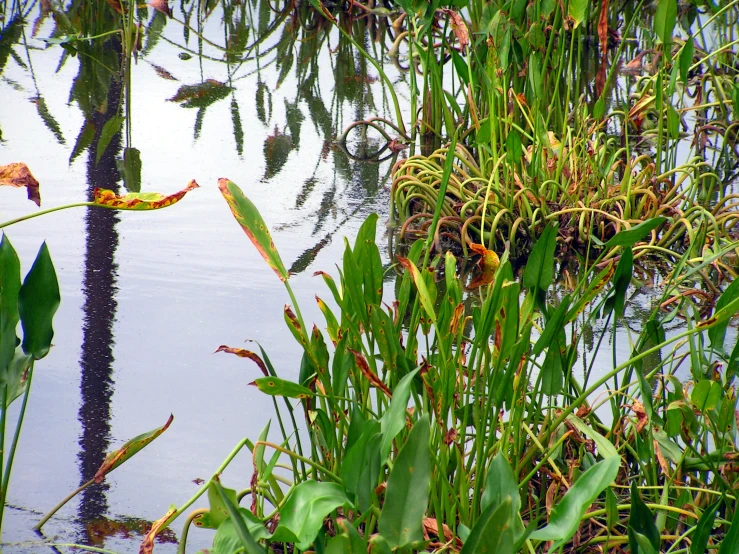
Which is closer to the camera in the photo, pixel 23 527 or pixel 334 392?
pixel 334 392

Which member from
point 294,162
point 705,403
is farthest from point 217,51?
point 705,403

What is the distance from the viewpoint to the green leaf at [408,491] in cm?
75

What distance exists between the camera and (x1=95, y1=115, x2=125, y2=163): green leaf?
3432mm

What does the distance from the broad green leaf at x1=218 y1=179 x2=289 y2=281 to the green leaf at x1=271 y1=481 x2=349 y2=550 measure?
0.35 metres

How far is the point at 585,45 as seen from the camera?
5203 millimetres

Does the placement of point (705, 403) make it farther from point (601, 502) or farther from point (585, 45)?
point (585, 45)

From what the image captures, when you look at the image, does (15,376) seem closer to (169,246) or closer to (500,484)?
(500,484)

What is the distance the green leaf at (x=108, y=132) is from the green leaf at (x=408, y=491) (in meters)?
2.81

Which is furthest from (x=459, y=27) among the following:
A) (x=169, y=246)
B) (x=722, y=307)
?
(x=722, y=307)

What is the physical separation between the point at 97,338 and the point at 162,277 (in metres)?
0.40

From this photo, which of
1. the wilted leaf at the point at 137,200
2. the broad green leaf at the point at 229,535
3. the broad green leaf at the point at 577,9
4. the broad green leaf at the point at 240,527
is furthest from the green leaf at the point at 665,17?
the broad green leaf at the point at 240,527

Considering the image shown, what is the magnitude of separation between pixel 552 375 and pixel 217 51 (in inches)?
171

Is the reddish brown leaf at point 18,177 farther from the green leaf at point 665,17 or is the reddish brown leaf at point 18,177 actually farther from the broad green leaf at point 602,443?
the green leaf at point 665,17

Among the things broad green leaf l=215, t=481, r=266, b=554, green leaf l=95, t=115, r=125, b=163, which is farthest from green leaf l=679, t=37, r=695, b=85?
green leaf l=95, t=115, r=125, b=163
